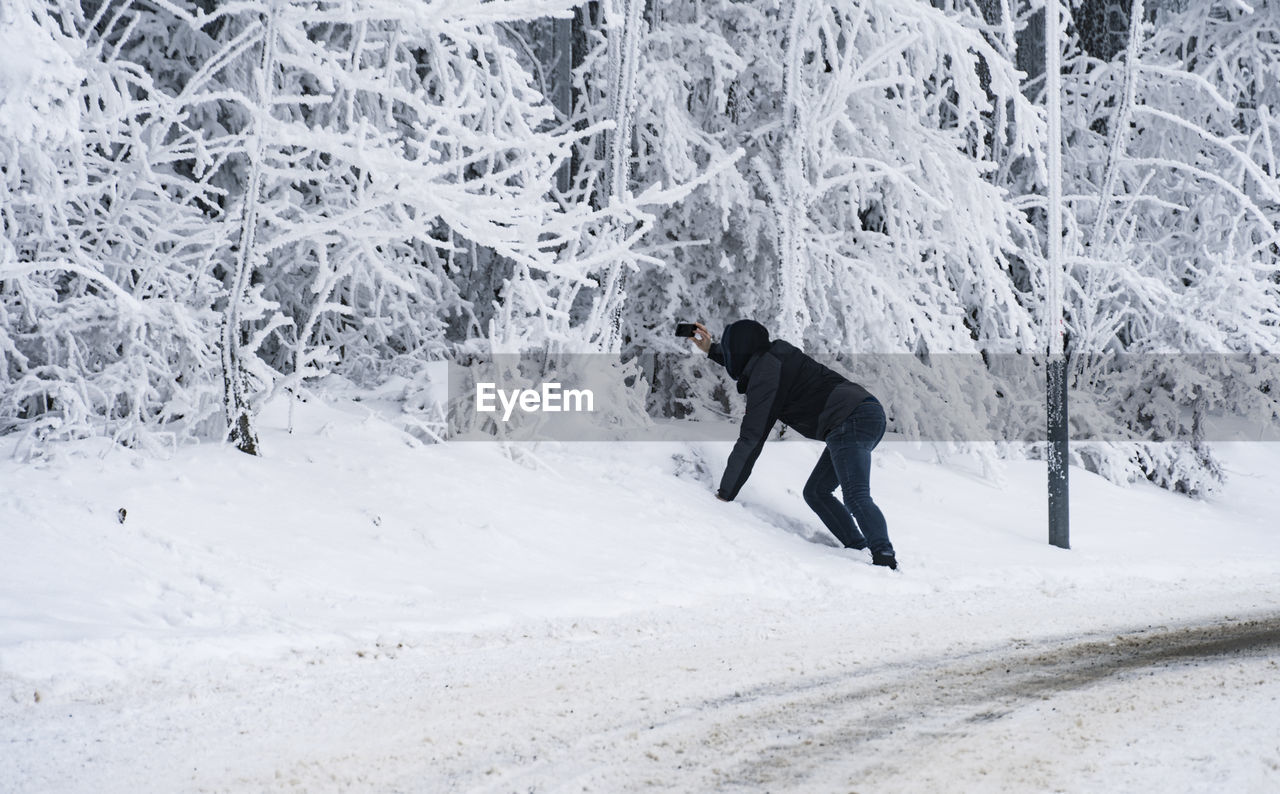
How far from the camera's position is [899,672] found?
15.9 feet

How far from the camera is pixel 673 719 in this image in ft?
13.1

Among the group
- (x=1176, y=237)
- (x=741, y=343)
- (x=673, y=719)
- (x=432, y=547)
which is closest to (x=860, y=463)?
(x=741, y=343)

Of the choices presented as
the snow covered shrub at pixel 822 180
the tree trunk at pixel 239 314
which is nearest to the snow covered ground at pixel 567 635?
the tree trunk at pixel 239 314

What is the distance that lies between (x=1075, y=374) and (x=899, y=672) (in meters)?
9.65

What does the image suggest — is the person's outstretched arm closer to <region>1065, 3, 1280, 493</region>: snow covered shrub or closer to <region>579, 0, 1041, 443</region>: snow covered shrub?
<region>579, 0, 1041, 443</region>: snow covered shrub

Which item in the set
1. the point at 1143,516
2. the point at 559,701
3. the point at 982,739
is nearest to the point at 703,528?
the point at 559,701

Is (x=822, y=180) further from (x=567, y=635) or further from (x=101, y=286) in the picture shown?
(x=567, y=635)

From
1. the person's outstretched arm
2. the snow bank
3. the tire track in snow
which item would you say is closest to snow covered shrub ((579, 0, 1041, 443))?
the snow bank

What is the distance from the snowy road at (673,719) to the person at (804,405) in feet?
8.21

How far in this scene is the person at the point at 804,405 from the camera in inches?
311

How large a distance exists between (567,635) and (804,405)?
315 cm

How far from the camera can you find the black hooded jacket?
807cm

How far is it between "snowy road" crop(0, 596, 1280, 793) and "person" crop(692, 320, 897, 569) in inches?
98.5

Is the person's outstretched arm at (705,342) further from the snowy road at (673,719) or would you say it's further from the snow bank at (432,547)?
the snowy road at (673,719)
